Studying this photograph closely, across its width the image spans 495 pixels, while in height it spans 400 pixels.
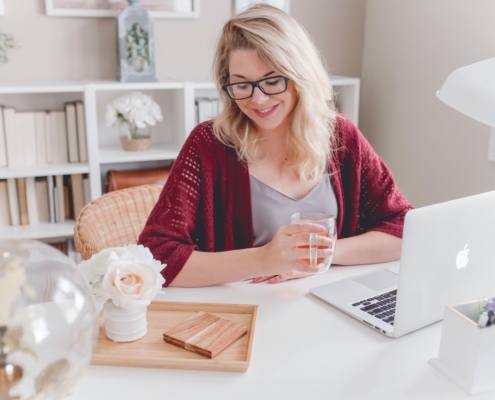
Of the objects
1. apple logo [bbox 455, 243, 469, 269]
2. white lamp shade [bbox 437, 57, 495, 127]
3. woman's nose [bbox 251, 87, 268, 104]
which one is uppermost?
white lamp shade [bbox 437, 57, 495, 127]

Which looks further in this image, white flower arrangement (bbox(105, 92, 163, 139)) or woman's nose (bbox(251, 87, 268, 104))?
white flower arrangement (bbox(105, 92, 163, 139))

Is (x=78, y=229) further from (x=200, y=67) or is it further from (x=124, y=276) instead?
(x=200, y=67)

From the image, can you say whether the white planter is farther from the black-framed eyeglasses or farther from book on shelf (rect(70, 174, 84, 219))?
book on shelf (rect(70, 174, 84, 219))

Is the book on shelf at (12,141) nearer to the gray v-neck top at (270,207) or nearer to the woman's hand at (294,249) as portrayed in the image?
the gray v-neck top at (270,207)


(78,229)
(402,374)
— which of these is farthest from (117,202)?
(402,374)

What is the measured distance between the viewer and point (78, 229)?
1725 millimetres

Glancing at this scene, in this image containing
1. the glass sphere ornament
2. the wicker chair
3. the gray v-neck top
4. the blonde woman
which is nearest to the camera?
the glass sphere ornament

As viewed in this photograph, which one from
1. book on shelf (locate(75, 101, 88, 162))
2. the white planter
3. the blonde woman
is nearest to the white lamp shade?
the white planter

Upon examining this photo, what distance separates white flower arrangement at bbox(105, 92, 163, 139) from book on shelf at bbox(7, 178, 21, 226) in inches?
21.3

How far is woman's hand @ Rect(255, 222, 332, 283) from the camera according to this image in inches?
45.4

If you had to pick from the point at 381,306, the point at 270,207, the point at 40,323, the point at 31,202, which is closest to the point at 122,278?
the point at 40,323

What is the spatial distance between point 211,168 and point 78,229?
493mm

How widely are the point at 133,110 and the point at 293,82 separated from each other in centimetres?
127

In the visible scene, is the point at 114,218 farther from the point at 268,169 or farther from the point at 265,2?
the point at 265,2
